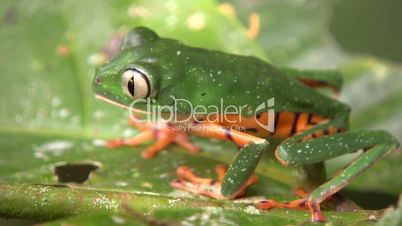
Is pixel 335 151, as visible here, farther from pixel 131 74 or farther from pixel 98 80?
pixel 98 80

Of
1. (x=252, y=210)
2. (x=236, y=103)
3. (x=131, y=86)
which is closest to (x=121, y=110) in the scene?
(x=131, y=86)

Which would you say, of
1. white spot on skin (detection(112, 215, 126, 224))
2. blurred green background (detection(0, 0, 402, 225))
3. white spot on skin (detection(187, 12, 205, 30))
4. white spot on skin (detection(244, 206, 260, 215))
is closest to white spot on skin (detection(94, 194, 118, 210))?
blurred green background (detection(0, 0, 402, 225))

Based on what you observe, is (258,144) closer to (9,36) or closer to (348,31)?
(9,36)

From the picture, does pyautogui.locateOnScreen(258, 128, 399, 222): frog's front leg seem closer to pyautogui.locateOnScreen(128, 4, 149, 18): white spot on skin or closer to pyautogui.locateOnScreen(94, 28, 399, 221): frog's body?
pyautogui.locateOnScreen(94, 28, 399, 221): frog's body

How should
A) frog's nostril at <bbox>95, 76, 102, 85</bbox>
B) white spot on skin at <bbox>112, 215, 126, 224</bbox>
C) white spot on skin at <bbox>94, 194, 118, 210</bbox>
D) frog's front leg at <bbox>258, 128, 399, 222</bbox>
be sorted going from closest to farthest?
white spot on skin at <bbox>112, 215, 126, 224</bbox> → white spot on skin at <bbox>94, 194, 118, 210</bbox> → frog's front leg at <bbox>258, 128, 399, 222</bbox> → frog's nostril at <bbox>95, 76, 102, 85</bbox>

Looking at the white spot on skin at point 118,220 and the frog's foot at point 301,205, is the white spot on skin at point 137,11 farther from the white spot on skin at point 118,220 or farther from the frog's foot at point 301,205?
the white spot on skin at point 118,220

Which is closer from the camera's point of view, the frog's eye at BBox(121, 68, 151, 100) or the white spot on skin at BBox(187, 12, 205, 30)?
the frog's eye at BBox(121, 68, 151, 100)

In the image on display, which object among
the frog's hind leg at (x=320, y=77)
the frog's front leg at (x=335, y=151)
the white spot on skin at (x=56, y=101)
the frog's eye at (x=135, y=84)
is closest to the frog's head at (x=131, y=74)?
the frog's eye at (x=135, y=84)
